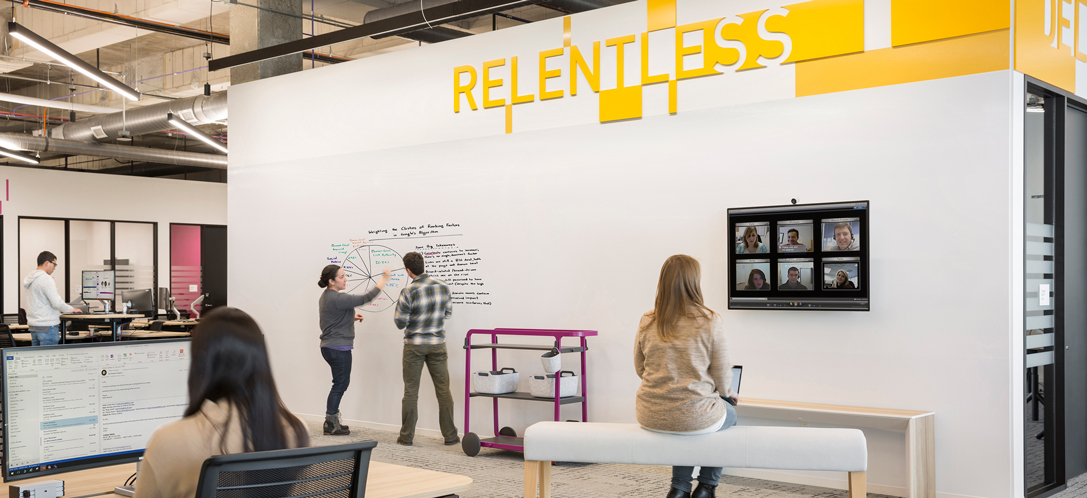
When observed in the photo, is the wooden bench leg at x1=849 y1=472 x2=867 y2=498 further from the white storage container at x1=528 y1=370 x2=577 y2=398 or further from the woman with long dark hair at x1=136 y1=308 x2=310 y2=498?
→ the woman with long dark hair at x1=136 y1=308 x2=310 y2=498

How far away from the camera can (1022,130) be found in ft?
16.5

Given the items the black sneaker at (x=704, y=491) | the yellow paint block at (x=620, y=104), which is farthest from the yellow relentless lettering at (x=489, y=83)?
the black sneaker at (x=704, y=491)

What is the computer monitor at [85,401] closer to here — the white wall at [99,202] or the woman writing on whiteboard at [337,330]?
the woman writing on whiteboard at [337,330]

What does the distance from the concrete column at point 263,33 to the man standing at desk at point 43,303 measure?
3066mm

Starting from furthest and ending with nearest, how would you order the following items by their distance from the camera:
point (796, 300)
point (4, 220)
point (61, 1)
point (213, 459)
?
point (4, 220), point (61, 1), point (796, 300), point (213, 459)

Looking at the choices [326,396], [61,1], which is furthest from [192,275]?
[326,396]

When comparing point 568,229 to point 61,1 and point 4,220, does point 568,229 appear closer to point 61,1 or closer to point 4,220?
point 61,1

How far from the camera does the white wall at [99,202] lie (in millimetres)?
14648

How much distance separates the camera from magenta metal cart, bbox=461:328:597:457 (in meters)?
6.34

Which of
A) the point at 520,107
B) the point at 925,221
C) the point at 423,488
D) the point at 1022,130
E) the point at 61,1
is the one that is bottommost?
the point at 423,488

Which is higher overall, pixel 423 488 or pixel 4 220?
pixel 4 220

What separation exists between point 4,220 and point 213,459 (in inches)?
603

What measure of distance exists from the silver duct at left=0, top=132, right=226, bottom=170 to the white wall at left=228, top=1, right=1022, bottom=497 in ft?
18.6

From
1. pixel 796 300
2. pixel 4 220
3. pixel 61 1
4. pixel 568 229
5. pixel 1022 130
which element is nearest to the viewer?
pixel 1022 130
